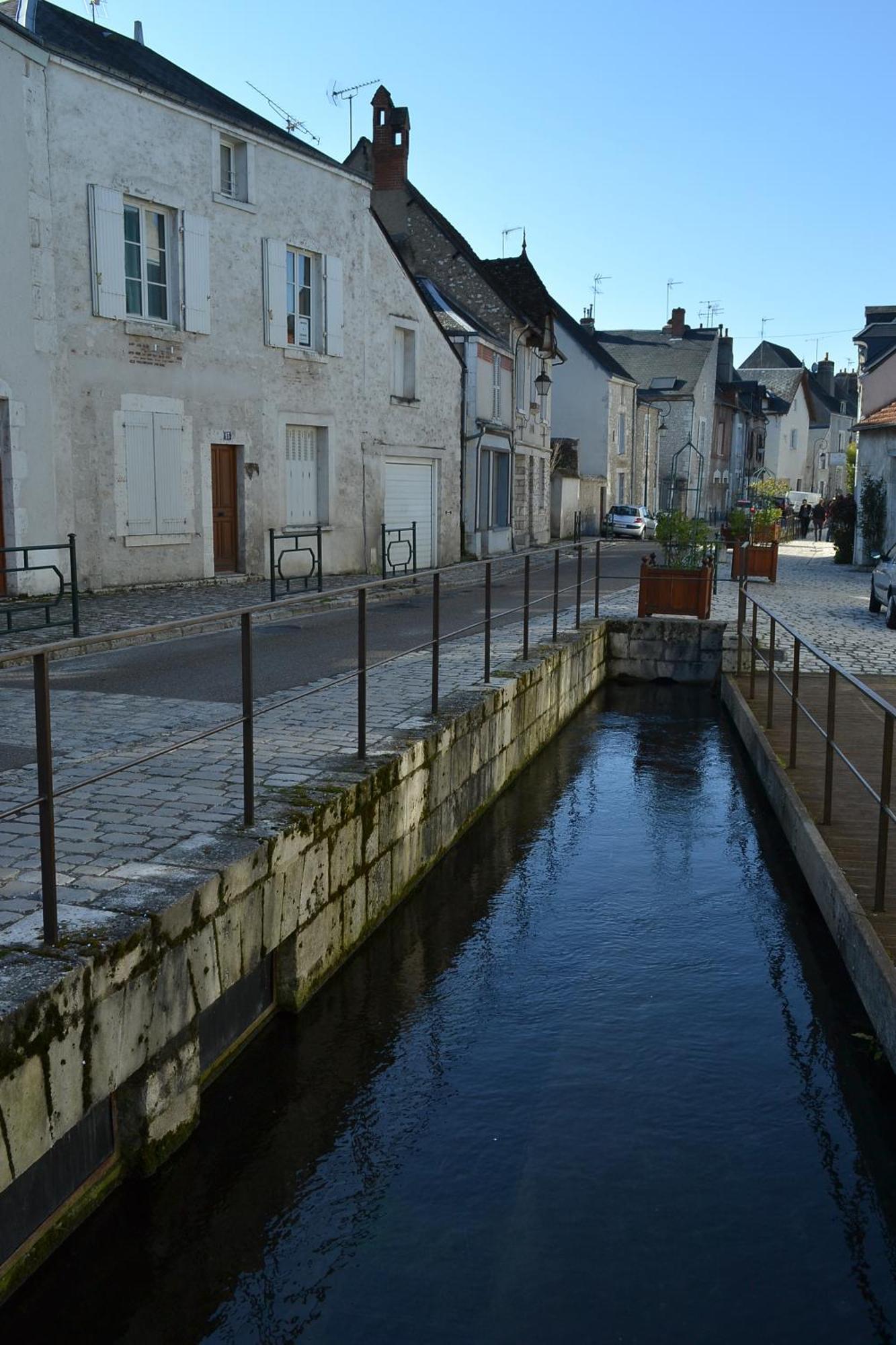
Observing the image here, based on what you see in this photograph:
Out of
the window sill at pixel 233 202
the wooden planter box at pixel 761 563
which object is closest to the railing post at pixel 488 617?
the window sill at pixel 233 202

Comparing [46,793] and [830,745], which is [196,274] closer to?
[830,745]

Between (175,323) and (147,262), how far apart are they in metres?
0.88

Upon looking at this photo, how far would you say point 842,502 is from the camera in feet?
94.0

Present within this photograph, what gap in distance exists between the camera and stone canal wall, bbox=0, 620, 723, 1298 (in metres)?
3.50

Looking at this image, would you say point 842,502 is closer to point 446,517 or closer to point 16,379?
point 446,517

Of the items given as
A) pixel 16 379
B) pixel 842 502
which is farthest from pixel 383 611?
pixel 842 502

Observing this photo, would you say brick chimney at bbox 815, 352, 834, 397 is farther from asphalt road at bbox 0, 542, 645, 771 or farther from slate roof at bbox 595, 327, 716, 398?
asphalt road at bbox 0, 542, 645, 771

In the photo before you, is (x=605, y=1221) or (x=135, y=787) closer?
(x=605, y=1221)

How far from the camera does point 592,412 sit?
141ft

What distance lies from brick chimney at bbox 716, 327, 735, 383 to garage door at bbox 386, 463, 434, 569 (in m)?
40.7

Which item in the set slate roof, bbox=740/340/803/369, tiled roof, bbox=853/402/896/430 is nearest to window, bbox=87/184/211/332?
tiled roof, bbox=853/402/896/430

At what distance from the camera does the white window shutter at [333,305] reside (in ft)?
64.5

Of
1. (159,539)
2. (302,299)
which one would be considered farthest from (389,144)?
(159,539)

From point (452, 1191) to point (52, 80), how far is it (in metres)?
14.2
